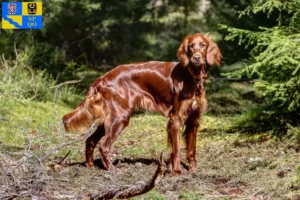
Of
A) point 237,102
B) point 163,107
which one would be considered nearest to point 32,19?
point 237,102

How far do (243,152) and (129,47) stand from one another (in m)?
9.65

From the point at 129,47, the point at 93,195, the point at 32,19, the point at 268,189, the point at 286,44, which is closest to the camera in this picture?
the point at 93,195

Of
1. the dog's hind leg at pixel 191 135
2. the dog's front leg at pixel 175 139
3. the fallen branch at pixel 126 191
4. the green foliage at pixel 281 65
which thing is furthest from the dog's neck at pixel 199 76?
the fallen branch at pixel 126 191

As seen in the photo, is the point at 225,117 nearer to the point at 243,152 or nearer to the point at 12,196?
the point at 243,152

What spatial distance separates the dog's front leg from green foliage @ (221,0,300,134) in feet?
3.63

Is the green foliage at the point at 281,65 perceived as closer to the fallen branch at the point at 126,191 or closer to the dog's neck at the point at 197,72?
the dog's neck at the point at 197,72

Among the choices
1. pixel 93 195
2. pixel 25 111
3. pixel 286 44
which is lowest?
pixel 25 111

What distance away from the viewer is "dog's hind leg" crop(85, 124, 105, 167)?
641cm

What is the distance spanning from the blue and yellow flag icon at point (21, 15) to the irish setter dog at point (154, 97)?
16.0 feet

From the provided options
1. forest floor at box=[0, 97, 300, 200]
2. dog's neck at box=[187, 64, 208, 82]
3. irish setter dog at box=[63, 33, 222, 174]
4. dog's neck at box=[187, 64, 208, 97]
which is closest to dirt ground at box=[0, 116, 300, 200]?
forest floor at box=[0, 97, 300, 200]

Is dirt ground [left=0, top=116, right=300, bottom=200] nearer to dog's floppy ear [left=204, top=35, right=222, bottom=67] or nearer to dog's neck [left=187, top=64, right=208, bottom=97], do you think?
dog's neck [left=187, top=64, right=208, bottom=97]

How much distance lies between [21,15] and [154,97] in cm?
573

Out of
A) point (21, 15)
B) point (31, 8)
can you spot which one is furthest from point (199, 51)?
point (21, 15)

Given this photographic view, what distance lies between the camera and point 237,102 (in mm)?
10320
